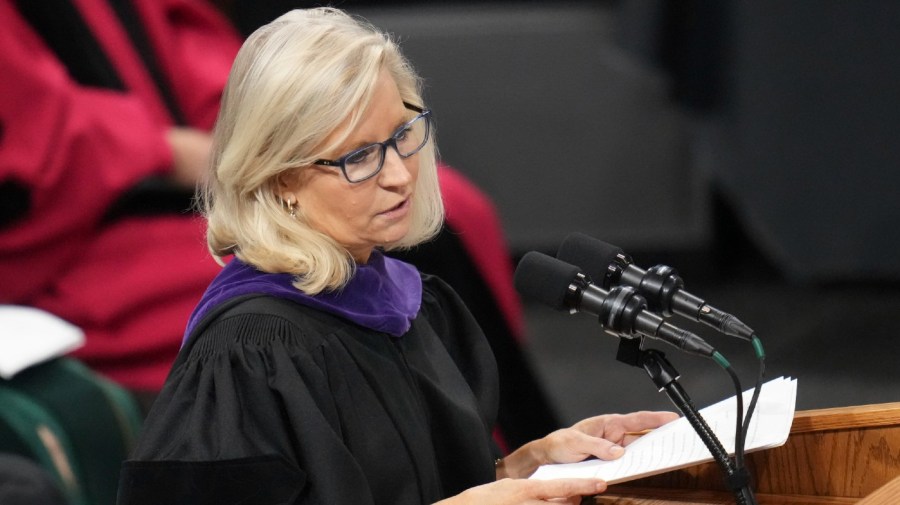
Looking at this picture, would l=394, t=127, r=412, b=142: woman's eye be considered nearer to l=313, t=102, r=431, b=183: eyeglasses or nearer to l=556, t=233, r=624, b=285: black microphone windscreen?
l=313, t=102, r=431, b=183: eyeglasses

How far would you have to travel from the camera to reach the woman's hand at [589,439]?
48.5 inches

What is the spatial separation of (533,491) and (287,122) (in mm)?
360

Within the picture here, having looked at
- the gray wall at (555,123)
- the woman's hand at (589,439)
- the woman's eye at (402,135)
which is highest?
the woman's eye at (402,135)

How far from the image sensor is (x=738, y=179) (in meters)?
3.42

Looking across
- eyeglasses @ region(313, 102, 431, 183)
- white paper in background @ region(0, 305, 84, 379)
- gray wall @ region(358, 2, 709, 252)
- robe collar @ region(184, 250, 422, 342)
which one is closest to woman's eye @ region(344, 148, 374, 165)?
eyeglasses @ region(313, 102, 431, 183)

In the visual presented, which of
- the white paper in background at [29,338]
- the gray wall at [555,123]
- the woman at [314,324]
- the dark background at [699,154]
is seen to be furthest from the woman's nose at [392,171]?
the gray wall at [555,123]

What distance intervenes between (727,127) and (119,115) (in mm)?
1725

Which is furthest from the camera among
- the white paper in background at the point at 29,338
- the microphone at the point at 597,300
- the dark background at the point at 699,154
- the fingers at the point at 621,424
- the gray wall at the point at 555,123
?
the gray wall at the point at 555,123

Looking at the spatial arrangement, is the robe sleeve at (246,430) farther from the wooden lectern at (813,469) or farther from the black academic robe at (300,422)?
the wooden lectern at (813,469)

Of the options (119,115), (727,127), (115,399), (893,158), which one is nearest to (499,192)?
(727,127)

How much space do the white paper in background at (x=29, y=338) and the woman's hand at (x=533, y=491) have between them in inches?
36.2

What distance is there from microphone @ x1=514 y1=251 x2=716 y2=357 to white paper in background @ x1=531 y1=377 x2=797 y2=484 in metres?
0.09

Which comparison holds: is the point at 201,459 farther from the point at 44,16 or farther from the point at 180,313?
the point at 44,16

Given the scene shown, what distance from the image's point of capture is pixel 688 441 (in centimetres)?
115
